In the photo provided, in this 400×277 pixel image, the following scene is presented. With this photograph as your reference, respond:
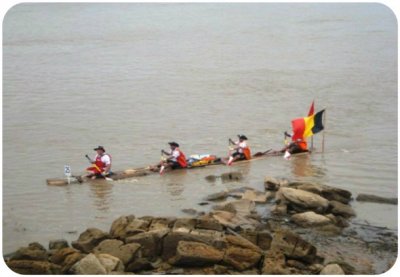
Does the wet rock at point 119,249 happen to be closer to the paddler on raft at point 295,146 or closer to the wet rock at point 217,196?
the wet rock at point 217,196

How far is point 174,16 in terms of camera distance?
45.3 metres

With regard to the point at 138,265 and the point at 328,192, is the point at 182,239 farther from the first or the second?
the point at 328,192

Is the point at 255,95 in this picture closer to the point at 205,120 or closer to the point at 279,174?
the point at 205,120

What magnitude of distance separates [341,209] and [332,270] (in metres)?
3.65

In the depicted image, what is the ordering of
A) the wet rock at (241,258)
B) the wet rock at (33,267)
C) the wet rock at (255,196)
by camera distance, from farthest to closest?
the wet rock at (255,196) < the wet rock at (241,258) < the wet rock at (33,267)

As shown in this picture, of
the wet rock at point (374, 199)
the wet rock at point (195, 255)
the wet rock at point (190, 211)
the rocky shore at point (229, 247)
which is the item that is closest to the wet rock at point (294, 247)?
the rocky shore at point (229, 247)

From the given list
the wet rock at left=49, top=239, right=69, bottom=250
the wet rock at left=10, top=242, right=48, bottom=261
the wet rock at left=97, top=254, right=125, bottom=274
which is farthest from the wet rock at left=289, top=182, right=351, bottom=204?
the wet rock at left=10, top=242, right=48, bottom=261

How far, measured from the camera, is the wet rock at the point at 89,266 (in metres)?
10.4

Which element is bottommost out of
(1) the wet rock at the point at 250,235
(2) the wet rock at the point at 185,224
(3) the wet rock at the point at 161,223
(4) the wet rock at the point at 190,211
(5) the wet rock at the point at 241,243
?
(4) the wet rock at the point at 190,211

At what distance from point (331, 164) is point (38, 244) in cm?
965

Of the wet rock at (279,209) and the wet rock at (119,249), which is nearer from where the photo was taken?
the wet rock at (119,249)

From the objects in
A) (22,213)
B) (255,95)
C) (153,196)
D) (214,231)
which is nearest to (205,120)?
(255,95)

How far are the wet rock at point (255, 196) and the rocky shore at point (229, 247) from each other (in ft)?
3.23

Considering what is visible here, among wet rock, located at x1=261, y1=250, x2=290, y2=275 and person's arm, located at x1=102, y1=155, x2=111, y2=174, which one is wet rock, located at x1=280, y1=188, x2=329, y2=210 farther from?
person's arm, located at x1=102, y1=155, x2=111, y2=174
